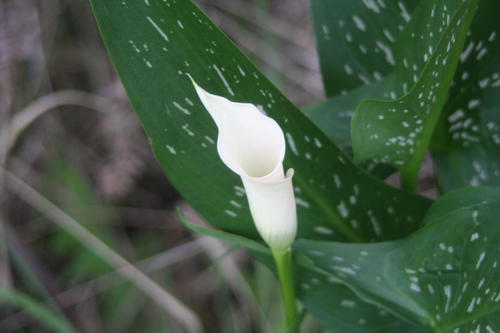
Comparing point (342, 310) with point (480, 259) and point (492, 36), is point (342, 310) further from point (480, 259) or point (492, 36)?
point (492, 36)

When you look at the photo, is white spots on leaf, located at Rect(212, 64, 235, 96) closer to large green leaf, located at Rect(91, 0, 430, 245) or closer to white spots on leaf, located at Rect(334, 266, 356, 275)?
large green leaf, located at Rect(91, 0, 430, 245)

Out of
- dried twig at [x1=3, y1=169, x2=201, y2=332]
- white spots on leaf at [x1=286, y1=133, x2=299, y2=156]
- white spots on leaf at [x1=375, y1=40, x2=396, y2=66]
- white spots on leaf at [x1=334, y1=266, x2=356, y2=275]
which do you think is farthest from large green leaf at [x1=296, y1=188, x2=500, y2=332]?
dried twig at [x1=3, y1=169, x2=201, y2=332]

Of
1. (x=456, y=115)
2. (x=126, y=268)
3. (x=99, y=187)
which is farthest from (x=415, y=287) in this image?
(x=99, y=187)

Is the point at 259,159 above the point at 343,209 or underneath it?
above

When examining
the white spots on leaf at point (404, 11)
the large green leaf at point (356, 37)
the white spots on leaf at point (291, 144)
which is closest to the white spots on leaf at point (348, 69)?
the large green leaf at point (356, 37)

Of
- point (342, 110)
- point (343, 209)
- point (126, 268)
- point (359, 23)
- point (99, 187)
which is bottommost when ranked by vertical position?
point (126, 268)

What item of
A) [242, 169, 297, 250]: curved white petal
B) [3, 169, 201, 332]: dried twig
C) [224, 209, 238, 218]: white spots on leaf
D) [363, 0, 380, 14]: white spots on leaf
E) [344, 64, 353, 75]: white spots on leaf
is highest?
[363, 0, 380, 14]: white spots on leaf
